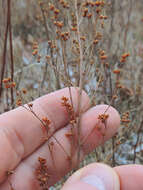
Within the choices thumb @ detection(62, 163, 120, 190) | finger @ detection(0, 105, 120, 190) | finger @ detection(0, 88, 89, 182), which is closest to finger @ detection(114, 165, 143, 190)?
→ thumb @ detection(62, 163, 120, 190)

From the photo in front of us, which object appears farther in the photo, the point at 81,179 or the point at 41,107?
the point at 41,107

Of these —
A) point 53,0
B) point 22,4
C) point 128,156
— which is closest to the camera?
point 53,0

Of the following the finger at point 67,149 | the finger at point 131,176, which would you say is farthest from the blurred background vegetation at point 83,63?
the finger at point 131,176

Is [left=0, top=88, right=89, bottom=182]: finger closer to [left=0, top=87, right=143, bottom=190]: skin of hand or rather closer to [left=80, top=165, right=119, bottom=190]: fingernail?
[left=0, top=87, right=143, bottom=190]: skin of hand

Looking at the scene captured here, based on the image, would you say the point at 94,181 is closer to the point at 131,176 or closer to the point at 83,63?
the point at 131,176

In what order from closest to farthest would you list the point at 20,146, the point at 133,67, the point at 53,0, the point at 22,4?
the point at 20,146 → the point at 53,0 → the point at 133,67 → the point at 22,4

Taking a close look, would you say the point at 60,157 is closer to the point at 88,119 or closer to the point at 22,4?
the point at 88,119

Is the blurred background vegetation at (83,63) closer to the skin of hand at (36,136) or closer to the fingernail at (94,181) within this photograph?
the skin of hand at (36,136)

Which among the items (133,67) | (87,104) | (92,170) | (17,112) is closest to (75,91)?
(87,104)
